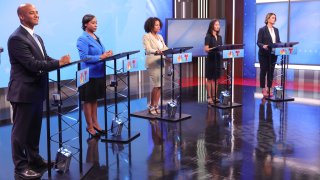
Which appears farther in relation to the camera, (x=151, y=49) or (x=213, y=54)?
(x=213, y=54)

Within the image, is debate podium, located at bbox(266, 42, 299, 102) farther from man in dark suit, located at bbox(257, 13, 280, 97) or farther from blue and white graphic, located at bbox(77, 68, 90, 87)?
blue and white graphic, located at bbox(77, 68, 90, 87)

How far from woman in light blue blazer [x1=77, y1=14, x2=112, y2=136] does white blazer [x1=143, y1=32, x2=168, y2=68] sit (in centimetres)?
96

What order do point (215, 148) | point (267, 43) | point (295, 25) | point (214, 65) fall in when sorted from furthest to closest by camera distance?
point (295, 25) < point (267, 43) < point (214, 65) < point (215, 148)

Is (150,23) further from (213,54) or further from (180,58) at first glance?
(213,54)

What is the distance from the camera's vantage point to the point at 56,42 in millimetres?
6930

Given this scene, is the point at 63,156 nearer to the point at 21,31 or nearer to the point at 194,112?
the point at 21,31

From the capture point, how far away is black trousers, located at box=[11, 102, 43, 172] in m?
3.34

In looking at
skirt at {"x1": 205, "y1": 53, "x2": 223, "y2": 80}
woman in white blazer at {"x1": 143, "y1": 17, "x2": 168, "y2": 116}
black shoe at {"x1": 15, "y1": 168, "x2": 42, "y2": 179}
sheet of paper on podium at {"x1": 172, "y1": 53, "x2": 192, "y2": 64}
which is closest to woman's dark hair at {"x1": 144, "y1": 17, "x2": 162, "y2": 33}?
woman in white blazer at {"x1": 143, "y1": 17, "x2": 168, "y2": 116}

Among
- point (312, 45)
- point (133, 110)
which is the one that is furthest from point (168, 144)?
point (312, 45)

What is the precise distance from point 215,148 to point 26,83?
2137 mm

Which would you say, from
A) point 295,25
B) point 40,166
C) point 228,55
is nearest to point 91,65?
point 40,166

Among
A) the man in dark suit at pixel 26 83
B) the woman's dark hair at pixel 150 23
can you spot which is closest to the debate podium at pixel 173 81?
the woman's dark hair at pixel 150 23

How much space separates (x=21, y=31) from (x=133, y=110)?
11.5ft

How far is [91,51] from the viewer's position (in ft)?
14.9
